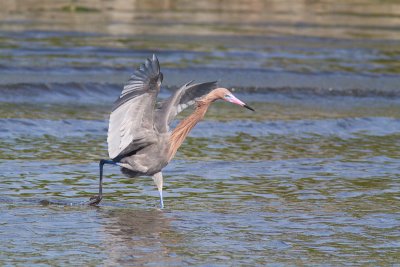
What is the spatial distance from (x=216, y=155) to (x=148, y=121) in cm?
268

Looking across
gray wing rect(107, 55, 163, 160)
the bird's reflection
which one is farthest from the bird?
the bird's reflection

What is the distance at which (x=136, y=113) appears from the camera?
915cm

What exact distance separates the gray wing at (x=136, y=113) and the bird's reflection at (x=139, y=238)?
2.07 feet

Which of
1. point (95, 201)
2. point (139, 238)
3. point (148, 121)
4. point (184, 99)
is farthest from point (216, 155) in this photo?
point (139, 238)

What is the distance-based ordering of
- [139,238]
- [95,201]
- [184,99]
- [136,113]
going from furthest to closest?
[184,99] < [95,201] < [136,113] < [139,238]

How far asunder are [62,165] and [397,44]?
48.0 ft

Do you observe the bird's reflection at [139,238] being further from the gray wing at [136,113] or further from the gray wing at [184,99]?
the gray wing at [184,99]

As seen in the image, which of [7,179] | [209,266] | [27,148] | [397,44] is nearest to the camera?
[209,266]

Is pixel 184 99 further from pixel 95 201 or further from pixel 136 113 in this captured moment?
pixel 95 201

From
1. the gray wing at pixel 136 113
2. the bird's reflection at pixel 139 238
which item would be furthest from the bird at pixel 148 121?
the bird's reflection at pixel 139 238

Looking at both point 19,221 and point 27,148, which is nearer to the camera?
point 19,221

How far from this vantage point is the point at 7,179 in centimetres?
1025

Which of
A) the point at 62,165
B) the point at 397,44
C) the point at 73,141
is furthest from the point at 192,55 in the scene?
the point at 62,165

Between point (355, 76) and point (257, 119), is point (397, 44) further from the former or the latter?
point (257, 119)
